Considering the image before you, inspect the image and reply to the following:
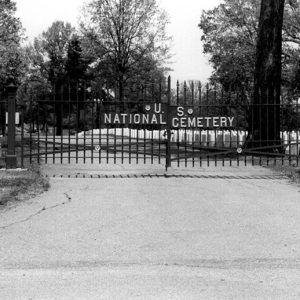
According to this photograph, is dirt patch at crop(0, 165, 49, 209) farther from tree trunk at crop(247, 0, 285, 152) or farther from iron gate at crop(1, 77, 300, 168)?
tree trunk at crop(247, 0, 285, 152)

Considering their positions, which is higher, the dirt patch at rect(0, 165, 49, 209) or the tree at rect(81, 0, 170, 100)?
the tree at rect(81, 0, 170, 100)

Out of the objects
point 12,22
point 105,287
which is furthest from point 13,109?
point 12,22

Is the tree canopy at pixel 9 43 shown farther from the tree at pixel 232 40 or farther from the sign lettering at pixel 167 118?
the sign lettering at pixel 167 118

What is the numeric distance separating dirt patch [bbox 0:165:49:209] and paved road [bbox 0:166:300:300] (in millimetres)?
313

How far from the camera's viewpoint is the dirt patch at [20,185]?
9.33m

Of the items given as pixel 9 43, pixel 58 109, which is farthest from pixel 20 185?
pixel 58 109

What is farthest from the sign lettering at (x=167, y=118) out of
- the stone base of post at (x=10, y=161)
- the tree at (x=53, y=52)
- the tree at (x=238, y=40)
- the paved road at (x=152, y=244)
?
the tree at (x=53, y=52)

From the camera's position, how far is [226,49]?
44.6 metres

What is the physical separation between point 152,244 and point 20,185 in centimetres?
484

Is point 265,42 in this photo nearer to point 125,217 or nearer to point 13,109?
point 13,109

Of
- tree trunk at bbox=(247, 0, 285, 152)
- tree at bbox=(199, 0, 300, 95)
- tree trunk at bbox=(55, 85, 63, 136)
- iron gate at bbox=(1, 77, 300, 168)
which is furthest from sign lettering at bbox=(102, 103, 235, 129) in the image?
tree at bbox=(199, 0, 300, 95)

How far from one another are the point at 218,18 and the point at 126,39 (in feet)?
26.9

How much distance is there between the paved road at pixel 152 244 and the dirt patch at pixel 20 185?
0.31 metres

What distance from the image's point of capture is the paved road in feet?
15.7
